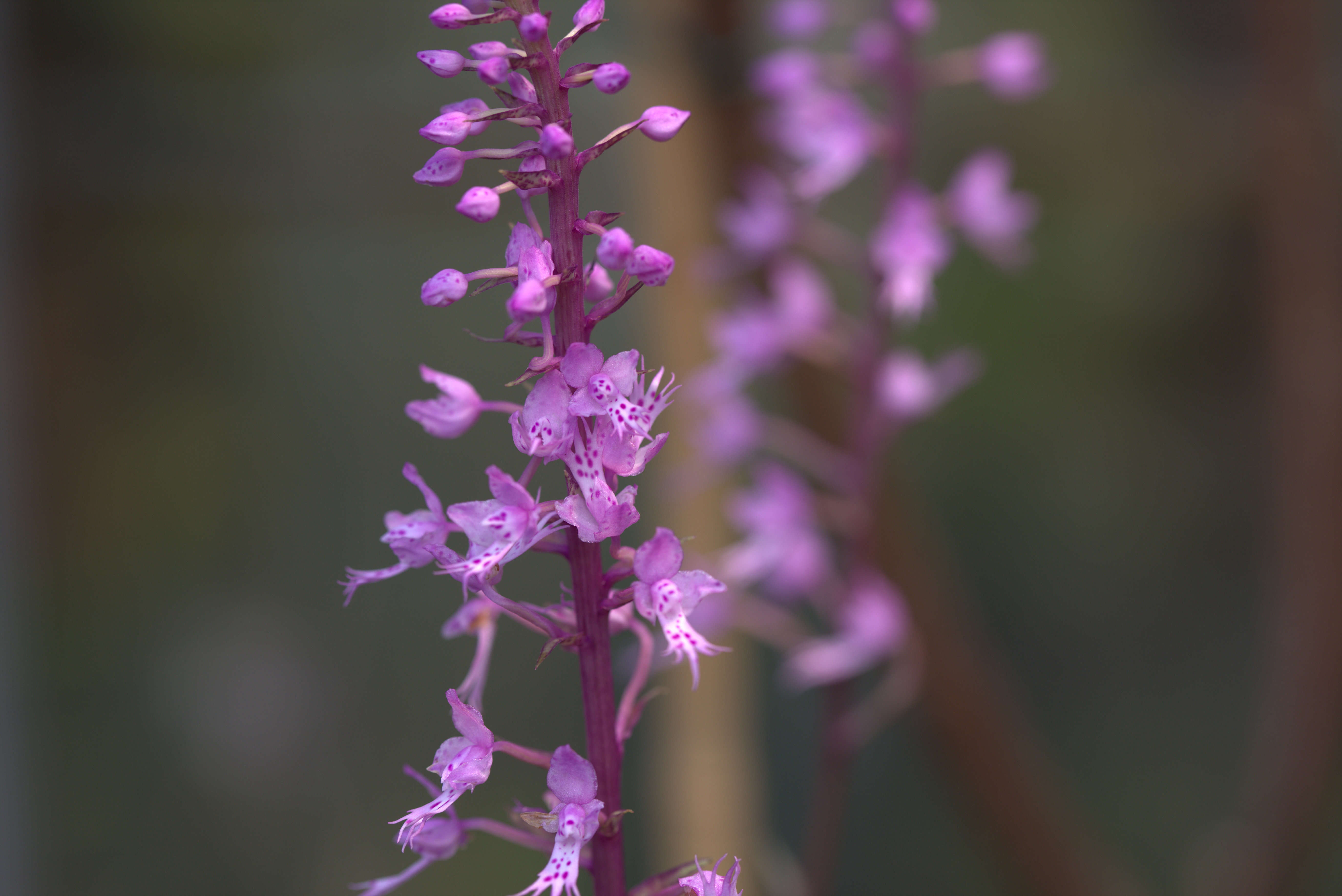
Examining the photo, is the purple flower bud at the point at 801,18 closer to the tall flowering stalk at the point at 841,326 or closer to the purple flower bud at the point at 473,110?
the tall flowering stalk at the point at 841,326

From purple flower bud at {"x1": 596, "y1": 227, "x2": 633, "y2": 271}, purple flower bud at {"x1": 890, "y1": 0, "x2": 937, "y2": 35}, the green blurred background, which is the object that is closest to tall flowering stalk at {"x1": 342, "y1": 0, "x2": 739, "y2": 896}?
purple flower bud at {"x1": 596, "y1": 227, "x2": 633, "y2": 271}

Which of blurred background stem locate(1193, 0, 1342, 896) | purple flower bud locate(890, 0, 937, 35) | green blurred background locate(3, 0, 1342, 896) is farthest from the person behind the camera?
green blurred background locate(3, 0, 1342, 896)

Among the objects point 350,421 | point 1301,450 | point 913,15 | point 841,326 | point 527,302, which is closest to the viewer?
point 527,302

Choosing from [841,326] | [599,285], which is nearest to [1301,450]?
[841,326]

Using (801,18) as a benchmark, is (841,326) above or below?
below

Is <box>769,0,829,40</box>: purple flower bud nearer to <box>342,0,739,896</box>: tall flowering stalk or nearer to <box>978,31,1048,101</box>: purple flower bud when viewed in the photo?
<box>978,31,1048,101</box>: purple flower bud

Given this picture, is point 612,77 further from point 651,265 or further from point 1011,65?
point 1011,65

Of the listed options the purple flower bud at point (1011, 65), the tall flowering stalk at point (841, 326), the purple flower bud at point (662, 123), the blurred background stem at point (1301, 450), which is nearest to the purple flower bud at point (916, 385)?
the tall flowering stalk at point (841, 326)
